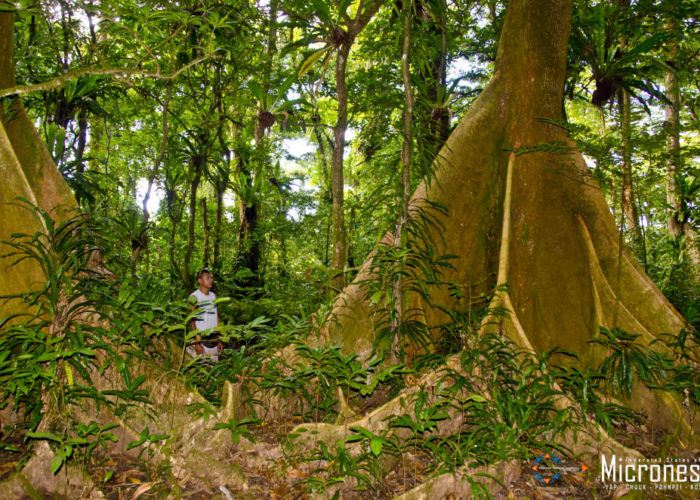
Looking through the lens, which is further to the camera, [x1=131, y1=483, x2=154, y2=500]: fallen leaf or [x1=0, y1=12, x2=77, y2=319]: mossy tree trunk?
[x1=0, y1=12, x2=77, y2=319]: mossy tree trunk

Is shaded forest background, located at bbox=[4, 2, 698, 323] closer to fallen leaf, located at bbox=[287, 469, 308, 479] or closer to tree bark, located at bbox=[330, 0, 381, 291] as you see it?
tree bark, located at bbox=[330, 0, 381, 291]

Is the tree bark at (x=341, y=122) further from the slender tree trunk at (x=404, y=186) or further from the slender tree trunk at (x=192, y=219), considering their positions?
the slender tree trunk at (x=192, y=219)

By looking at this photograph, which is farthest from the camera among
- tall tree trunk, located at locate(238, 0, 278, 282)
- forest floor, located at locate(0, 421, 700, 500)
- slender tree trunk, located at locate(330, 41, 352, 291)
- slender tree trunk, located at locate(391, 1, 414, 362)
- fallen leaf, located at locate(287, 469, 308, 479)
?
tall tree trunk, located at locate(238, 0, 278, 282)

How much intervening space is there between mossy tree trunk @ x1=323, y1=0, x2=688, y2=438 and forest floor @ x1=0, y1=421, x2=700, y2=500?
3.52 ft

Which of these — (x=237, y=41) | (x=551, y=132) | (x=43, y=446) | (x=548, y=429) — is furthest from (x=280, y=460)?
(x=237, y=41)

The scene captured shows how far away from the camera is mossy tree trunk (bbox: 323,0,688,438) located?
11.4ft

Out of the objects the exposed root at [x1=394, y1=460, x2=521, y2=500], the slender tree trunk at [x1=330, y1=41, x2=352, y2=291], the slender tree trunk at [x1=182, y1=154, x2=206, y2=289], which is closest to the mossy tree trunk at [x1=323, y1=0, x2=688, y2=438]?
the exposed root at [x1=394, y1=460, x2=521, y2=500]

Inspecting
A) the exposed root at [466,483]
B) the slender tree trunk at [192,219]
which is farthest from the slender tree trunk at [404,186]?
the slender tree trunk at [192,219]

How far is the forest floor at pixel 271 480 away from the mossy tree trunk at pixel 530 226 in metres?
1.07

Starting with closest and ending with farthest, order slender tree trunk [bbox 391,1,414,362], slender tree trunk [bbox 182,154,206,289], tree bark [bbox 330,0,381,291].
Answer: slender tree trunk [bbox 391,1,414,362] → tree bark [bbox 330,0,381,291] → slender tree trunk [bbox 182,154,206,289]

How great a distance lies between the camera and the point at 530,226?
365cm

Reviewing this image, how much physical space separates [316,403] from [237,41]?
4.84 m

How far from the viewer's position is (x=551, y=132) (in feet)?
12.6

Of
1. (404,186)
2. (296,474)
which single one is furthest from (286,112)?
(296,474)
